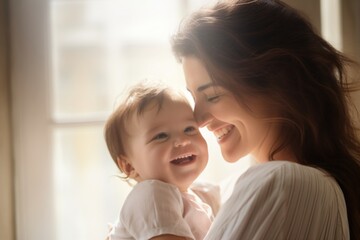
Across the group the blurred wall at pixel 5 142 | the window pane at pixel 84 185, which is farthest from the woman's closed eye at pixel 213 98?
the blurred wall at pixel 5 142

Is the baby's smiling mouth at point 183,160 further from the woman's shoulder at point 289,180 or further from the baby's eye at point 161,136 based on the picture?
the woman's shoulder at point 289,180

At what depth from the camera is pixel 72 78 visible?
5.32 ft

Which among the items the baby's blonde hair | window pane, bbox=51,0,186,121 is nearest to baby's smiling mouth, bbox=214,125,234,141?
the baby's blonde hair

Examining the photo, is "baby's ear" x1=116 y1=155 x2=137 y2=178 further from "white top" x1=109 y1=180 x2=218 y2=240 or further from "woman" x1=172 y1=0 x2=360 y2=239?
"woman" x1=172 y1=0 x2=360 y2=239

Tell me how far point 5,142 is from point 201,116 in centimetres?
63

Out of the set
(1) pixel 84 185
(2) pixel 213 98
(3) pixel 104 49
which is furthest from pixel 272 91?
(1) pixel 84 185

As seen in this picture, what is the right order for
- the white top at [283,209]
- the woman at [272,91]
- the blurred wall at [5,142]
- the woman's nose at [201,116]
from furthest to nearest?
the blurred wall at [5,142] < the woman's nose at [201,116] < the woman at [272,91] < the white top at [283,209]

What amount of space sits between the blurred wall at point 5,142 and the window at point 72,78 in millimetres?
24

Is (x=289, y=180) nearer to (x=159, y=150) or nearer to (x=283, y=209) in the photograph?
(x=283, y=209)

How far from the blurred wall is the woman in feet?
1.91

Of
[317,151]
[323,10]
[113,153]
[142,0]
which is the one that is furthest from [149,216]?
[323,10]

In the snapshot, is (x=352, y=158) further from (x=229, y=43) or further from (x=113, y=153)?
(x=113, y=153)

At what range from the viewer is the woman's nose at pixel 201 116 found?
131 centimetres

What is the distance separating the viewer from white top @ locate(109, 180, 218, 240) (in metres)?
1.20
